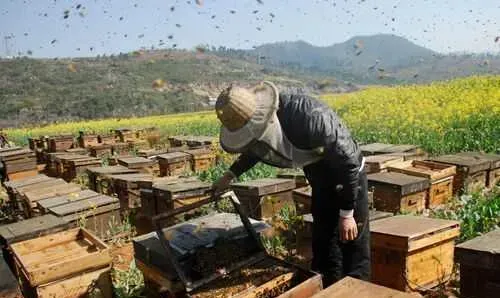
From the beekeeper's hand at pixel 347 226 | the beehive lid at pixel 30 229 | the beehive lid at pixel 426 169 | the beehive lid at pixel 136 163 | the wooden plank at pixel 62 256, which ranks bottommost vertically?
the beehive lid at pixel 136 163

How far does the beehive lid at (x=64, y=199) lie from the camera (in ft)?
20.7

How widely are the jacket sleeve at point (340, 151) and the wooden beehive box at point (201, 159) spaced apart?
25.7ft

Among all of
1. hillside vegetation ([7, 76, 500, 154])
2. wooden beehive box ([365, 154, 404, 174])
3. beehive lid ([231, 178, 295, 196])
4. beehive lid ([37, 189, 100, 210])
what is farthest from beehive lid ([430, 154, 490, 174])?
beehive lid ([37, 189, 100, 210])

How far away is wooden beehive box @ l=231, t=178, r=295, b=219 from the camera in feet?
20.9

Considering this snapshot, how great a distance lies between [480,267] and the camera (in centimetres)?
335

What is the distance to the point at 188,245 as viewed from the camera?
3385mm

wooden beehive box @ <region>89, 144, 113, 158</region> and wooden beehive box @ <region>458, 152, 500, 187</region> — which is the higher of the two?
wooden beehive box @ <region>458, 152, 500, 187</region>

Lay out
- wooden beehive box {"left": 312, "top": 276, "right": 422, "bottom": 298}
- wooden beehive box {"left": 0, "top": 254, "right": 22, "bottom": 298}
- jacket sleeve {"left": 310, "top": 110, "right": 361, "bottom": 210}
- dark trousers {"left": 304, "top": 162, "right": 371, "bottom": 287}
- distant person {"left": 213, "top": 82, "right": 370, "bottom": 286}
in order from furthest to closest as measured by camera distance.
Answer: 1. wooden beehive box {"left": 0, "top": 254, "right": 22, "bottom": 298}
2. dark trousers {"left": 304, "top": 162, "right": 371, "bottom": 287}
3. jacket sleeve {"left": 310, "top": 110, "right": 361, "bottom": 210}
4. distant person {"left": 213, "top": 82, "right": 370, "bottom": 286}
5. wooden beehive box {"left": 312, "top": 276, "right": 422, "bottom": 298}

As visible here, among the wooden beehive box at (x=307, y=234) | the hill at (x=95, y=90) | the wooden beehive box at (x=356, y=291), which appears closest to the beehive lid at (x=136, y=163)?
the wooden beehive box at (x=307, y=234)

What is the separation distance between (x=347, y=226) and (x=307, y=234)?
5.60ft

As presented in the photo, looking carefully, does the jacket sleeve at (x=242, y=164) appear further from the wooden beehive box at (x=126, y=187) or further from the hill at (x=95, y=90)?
the hill at (x=95, y=90)

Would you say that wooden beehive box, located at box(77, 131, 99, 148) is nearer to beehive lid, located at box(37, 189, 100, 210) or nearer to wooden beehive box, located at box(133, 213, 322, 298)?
beehive lid, located at box(37, 189, 100, 210)

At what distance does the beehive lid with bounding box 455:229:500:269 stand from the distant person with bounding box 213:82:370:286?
2.36ft

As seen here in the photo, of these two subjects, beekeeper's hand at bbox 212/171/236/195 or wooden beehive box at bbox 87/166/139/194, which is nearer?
beekeeper's hand at bbox 212/171/236/195
